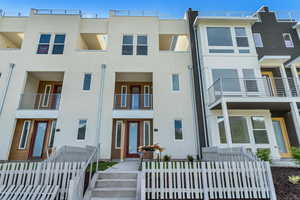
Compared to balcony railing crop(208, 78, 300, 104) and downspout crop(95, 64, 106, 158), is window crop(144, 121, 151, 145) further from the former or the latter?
balcony railing crop(208, 78, 300, 104)

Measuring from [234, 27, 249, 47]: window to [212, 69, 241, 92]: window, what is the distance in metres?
2.24

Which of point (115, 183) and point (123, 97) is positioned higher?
point (123, 97)

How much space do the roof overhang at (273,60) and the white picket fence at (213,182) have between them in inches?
313

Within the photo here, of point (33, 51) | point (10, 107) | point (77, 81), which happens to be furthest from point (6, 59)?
point (77, 81)

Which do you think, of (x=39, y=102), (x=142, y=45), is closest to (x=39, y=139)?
(x=39, y=102)

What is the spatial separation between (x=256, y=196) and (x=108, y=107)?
8651mm

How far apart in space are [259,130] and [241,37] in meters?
6.62

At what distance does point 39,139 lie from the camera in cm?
1084

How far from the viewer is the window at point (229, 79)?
9812mm

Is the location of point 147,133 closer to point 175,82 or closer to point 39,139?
point 175,82

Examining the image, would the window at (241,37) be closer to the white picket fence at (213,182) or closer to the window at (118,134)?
the white picket fence at (213,182)

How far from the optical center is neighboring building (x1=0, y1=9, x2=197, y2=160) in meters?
9.92

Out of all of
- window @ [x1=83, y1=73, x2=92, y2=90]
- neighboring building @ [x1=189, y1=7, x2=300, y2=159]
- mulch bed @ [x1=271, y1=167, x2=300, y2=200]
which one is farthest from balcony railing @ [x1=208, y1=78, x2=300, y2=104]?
window @ [x1=83, y1=73, x2=92, y2=90]

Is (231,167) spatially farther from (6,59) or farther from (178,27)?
(6,59)
